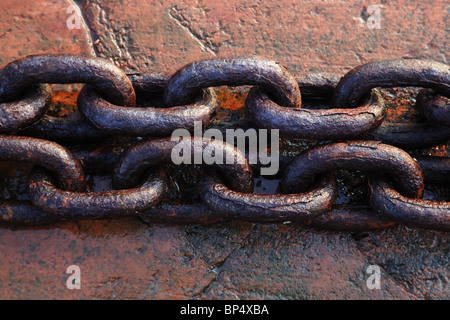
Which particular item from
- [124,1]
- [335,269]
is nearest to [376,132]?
[335,269]

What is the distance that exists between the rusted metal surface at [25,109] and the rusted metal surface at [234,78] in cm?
50

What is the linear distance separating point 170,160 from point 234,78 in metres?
0.38

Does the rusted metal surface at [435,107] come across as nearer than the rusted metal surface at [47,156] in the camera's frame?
No

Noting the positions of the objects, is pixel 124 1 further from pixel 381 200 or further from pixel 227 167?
pixel 381 200

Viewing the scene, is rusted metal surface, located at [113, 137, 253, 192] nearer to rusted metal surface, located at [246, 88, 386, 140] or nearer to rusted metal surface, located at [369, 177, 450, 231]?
rusted metal surface, located at [246, 88, 386, 140]

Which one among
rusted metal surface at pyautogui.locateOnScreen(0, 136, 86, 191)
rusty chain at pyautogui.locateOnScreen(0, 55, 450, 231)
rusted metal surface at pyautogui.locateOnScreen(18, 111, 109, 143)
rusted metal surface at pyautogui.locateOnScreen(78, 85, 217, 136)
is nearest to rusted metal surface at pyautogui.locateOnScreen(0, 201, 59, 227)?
rusty chain at pyautogui.locateOnScreen(0, 55, 450, 231)

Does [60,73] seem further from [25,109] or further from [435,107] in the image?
[435,107]

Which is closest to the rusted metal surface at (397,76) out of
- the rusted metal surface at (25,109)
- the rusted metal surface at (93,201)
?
the rusted metal surface at (93,201)

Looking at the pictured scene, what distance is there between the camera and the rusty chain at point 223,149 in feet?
4.63

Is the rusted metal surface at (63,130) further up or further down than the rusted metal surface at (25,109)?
further down

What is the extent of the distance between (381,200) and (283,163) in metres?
0.41

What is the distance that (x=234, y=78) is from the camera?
1431 millimetres

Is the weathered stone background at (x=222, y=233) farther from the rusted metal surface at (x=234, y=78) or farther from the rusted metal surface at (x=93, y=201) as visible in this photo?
the rusted metal surface at (x=234, y=78)
